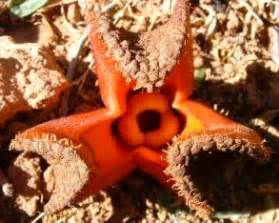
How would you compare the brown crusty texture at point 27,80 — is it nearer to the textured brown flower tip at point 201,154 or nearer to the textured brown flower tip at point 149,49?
the textured brown flower tip at point 149,49

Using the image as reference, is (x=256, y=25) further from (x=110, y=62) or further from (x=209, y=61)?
(x=110, y=62)

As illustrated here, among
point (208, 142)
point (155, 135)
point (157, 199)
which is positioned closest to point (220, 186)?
point (157, 199)

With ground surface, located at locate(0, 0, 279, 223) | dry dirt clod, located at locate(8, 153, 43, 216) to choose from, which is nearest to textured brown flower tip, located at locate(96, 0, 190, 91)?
ground surface, located at locate(0, 0, 279, 223)

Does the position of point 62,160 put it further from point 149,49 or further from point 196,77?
point 196,77

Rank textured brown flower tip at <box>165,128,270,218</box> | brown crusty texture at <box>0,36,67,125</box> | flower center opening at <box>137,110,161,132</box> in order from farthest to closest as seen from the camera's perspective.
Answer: brown crusty texture at <box>0,36,67,125</box>
flower center opening at <box>137,110,161,132</box>
textured brown flower tip at <box>165,128,270,218</box>

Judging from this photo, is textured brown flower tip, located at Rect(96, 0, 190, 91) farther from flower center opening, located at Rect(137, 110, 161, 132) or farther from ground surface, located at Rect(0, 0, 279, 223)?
ground surface, located at Rect(0, 0, 279, 223)

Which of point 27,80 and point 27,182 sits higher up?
point 27,80

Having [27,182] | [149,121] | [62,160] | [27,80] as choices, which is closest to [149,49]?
[149,121]
